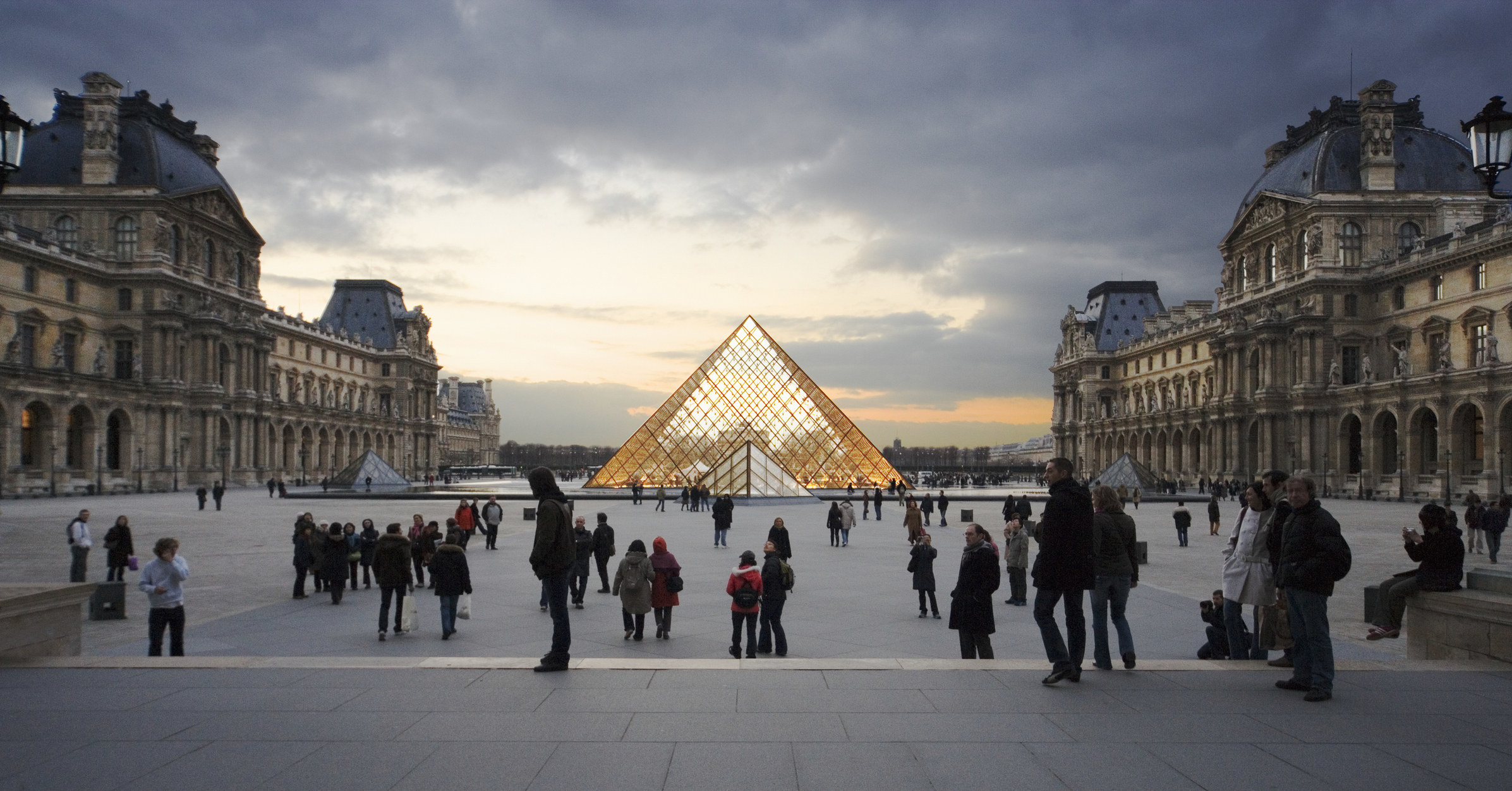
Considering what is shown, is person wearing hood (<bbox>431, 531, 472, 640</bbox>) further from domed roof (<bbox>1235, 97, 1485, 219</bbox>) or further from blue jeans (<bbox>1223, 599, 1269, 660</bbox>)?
domed roof (<bbox>1235, 97, 1485, 219</bbox>)

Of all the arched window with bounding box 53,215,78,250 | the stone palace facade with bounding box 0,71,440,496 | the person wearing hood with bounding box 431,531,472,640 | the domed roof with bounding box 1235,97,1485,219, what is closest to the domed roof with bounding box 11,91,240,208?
the stone palace facade with bounding box 0,71,440,496

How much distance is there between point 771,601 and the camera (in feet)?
24.0

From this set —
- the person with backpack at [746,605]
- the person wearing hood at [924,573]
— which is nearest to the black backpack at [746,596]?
the person with backpack at [746,605]

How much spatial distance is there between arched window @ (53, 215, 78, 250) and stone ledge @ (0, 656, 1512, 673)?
4859 cm

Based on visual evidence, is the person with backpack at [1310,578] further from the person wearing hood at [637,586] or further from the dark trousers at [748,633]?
the person wearing hood at [637,586]

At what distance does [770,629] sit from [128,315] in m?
46.9

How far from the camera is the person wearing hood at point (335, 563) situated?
10047 mm

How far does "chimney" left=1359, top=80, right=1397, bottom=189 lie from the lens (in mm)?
43156

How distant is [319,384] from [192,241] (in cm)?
1983

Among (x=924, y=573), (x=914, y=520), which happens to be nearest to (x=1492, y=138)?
(x=924, y=573)

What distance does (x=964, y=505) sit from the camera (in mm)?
34312

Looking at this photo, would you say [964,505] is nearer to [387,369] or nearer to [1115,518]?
[1115,518]

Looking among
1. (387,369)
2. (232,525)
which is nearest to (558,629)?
(232,525)

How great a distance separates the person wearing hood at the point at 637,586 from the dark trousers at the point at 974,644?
2.73m
